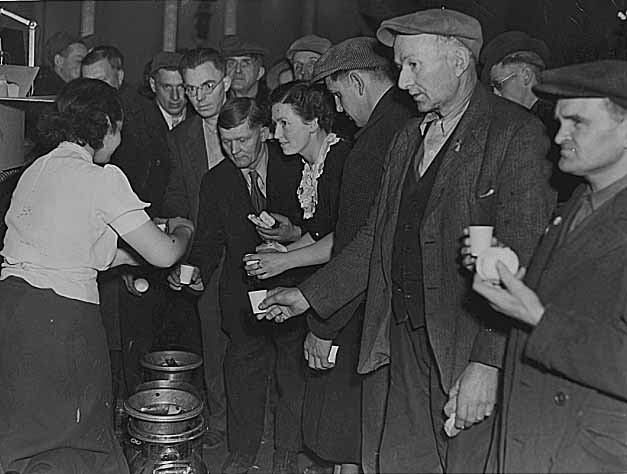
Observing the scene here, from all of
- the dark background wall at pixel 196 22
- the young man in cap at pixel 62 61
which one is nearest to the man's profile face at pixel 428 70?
the young man in cap at pixel 62 61

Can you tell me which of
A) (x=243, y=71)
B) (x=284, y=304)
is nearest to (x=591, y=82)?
(x=284, y=304)

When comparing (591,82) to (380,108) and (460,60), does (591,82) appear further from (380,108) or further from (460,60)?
(380,108)

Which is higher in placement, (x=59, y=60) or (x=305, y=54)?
(x=305, y=54)

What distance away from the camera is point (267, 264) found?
10.7 feet

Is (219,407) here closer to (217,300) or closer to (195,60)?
(217,300)

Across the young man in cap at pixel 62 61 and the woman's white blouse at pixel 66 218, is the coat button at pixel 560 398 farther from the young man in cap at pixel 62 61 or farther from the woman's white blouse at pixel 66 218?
the young man in cap at pixel 62 61

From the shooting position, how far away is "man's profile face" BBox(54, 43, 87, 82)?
589 centimetres

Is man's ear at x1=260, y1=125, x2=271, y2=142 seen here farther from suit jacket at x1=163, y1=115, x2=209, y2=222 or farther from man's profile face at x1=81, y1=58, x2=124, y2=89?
man's profile face at x1=81, y1=58, x2=124, y2=89

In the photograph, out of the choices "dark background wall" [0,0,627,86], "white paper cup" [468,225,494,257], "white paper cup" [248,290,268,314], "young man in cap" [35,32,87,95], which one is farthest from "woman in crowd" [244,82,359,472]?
"dark background wall" [0,0,627,86]

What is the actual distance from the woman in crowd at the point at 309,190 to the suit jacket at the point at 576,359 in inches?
49.5

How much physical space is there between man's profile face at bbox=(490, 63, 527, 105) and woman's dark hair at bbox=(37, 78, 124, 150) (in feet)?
4.89

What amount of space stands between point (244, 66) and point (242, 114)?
4.76 feet

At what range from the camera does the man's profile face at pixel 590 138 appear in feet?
6.38

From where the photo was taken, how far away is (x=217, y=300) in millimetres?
4152
